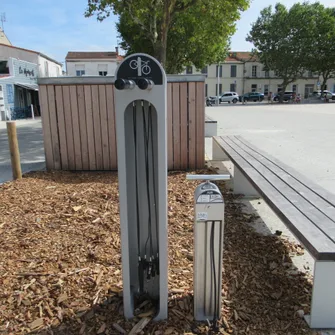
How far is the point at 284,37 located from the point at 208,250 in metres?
48.1

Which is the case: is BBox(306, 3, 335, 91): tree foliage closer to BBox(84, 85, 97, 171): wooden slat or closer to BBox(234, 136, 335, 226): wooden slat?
BBox(84, 85, 97, 171): wooden slat

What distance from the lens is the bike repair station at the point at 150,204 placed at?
2.07m

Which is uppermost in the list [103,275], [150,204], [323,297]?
[150,204]

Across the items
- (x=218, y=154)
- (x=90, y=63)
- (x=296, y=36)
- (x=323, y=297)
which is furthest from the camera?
(x=90, y=63)

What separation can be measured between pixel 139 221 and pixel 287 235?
6.78ft

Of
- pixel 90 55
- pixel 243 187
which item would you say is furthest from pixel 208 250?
pixel 90 55

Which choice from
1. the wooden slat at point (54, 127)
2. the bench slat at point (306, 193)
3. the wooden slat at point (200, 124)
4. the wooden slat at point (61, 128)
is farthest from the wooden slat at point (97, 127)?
the bench slat at point (306, 193)

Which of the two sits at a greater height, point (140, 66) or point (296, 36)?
point (296, 36)

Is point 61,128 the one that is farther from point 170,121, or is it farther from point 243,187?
point 243,187

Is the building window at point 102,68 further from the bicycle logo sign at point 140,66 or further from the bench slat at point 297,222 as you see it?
the bicycle logo sign at point 140,66

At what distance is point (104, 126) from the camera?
628cm

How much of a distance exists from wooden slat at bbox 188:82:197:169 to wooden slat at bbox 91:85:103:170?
1.62 meters

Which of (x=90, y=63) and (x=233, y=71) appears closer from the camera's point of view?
(x=90, y=63)

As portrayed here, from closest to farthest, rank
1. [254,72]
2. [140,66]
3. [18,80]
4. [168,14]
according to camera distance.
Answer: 1. [140,66]
2. [168,14]
3. [18,80]
4. [254,72]
